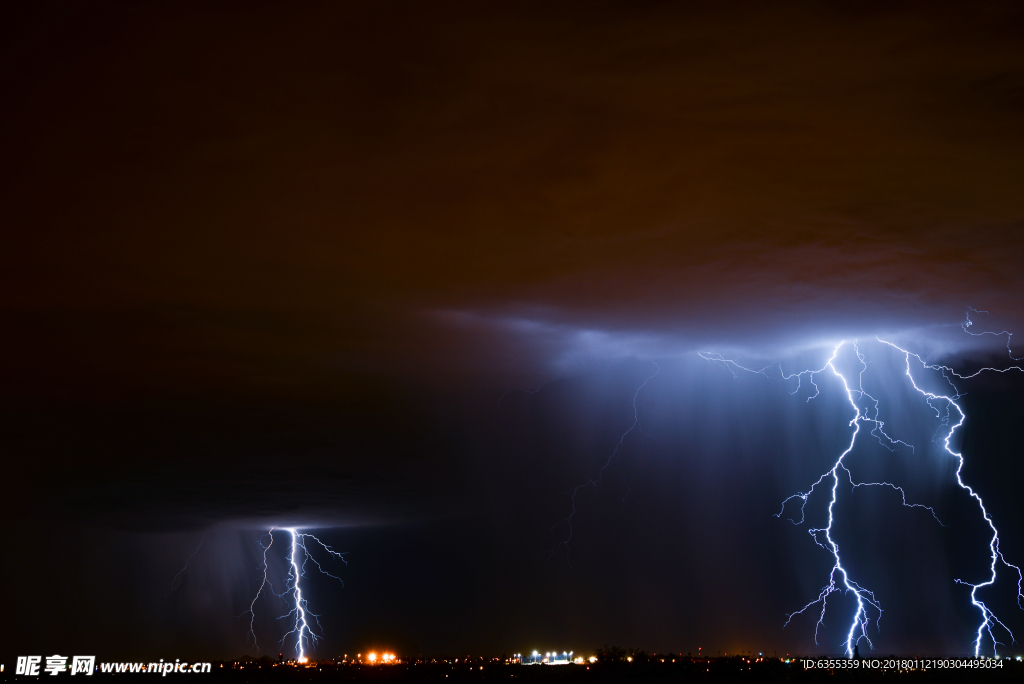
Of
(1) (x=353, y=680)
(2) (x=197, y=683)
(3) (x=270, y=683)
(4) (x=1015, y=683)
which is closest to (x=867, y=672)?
(4) (x=1015, y=683)

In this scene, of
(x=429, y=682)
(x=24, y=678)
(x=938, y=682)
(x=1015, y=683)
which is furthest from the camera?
(x=24, y=678)

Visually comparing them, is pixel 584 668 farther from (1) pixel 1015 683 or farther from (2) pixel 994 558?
(2) pixel 994 558

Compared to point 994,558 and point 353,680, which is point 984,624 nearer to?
point 994,558

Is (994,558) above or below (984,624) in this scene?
above

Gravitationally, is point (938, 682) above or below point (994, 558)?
below

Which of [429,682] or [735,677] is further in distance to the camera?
[735,677]

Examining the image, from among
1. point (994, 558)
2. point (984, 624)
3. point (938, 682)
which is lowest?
point (938, 682)

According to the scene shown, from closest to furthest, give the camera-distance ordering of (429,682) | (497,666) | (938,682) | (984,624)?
(984,624) < (938,682) < (429,682) < (497,666)

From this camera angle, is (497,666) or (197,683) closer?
(197,683)

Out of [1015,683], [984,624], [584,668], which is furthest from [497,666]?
[984,624]
